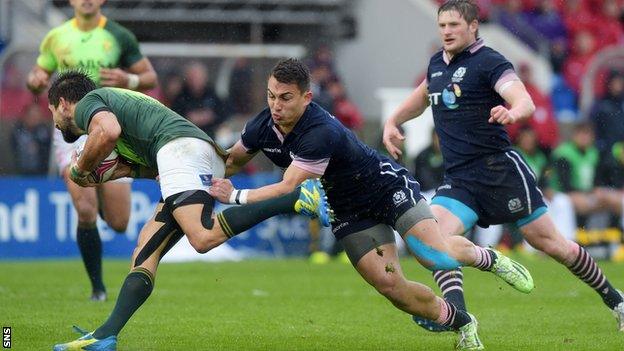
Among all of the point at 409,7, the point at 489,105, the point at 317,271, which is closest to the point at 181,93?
the point at 317,271

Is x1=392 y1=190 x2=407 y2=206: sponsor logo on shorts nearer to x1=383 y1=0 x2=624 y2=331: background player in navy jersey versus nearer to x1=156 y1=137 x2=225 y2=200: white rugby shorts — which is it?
x1=383 y1=0 x2=624 y2=331: background player in navy jersey

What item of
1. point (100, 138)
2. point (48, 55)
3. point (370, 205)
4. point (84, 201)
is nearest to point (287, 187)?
point (370, 205)

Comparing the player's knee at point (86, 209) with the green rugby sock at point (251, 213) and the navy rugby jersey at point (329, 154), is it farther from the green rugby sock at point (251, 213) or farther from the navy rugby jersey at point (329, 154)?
the green rugby sock at point (251, 213)

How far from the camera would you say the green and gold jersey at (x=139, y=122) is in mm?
8695

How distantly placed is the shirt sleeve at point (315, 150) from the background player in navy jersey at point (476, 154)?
63.8 inches

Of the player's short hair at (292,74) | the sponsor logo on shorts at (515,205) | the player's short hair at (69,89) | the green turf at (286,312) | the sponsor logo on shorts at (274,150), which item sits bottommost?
the green turf at (286,312)

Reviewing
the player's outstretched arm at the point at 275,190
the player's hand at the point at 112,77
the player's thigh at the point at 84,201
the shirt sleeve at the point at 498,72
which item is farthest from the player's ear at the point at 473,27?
the player's thigh at the point at 84,201

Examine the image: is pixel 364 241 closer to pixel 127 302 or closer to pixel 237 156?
pixel 237 156

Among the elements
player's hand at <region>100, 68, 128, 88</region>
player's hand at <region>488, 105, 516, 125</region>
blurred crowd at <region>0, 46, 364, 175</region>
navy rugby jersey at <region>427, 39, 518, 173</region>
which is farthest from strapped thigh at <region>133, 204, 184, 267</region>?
blurred crowd at <region>0, 46, 364, 175</region>

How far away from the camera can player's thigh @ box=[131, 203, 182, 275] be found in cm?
859

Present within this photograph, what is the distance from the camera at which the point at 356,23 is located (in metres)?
25.2

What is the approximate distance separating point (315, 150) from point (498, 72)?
7.16 ft

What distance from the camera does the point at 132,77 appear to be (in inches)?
496

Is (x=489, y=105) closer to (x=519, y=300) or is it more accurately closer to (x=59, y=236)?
(x=519, y=300)
